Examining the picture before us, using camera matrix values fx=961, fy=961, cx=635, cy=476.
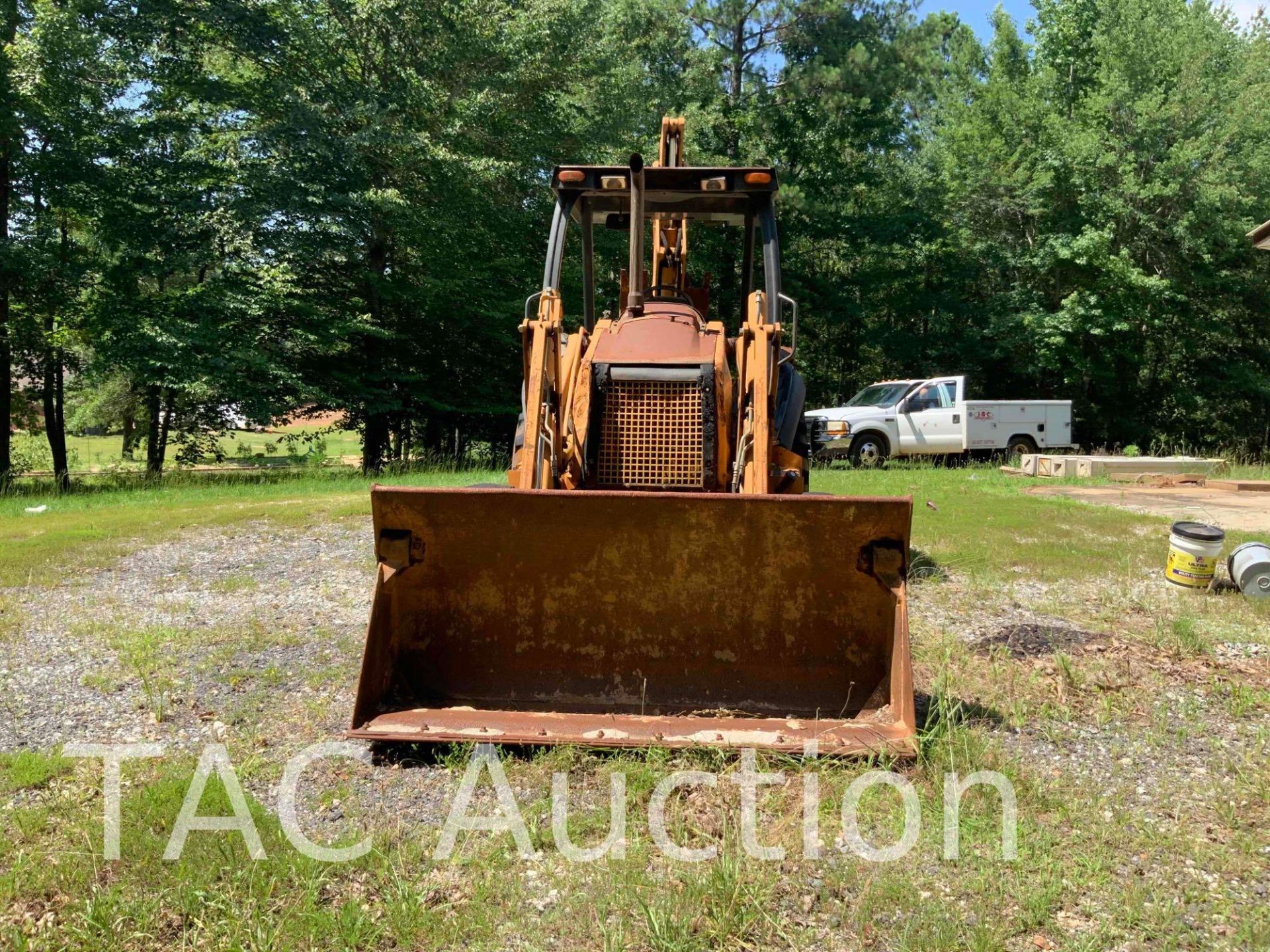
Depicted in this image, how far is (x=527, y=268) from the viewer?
792 inches

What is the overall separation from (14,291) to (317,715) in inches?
553

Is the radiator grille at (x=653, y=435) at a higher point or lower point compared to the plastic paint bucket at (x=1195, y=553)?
higher

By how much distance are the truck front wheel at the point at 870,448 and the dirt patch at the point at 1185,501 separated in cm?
428

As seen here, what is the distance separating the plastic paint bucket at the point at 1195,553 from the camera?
6.46 metres

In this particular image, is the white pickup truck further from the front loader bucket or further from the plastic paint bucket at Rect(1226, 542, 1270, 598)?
the front loader bucket

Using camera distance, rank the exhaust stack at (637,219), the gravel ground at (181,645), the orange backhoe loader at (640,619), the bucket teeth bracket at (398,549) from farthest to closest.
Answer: the exhaust stack at (637,219)
the gravel ground at (181,645)
the bucket teeth bracket at (398,549)
the orange backhoe loader at (640,619)

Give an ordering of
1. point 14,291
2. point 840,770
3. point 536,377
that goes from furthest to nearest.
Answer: point 14,291, point 536,377, point 840,770

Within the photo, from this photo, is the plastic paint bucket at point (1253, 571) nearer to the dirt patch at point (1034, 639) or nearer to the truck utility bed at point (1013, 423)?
the dirt patch at point (1034, 639)

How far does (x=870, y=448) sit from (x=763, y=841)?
15.3 metres

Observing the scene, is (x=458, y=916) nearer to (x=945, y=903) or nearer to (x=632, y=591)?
(x=945, y=903)

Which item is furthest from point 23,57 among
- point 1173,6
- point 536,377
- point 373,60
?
point 1173,6

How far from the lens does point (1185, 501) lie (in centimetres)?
1192

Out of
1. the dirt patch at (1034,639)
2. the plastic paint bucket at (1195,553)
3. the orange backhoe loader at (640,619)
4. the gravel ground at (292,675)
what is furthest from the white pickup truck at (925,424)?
the orange backhoe loader at (640,619)

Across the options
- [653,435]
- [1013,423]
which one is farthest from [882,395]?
[653,435]
